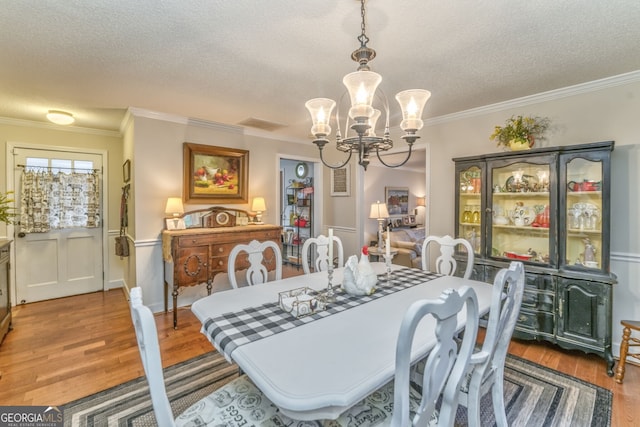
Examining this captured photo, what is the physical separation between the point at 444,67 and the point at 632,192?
1.89 meters

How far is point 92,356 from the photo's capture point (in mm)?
2531

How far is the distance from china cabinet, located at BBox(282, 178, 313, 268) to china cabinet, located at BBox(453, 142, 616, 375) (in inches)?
144

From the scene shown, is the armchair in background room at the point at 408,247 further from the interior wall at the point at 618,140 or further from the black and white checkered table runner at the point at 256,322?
the black and white checkered table runner at the point at 256,322

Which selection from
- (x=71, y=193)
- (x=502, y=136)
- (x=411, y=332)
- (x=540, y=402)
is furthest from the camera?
(x=71, y=193)

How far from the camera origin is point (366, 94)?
1577 mm

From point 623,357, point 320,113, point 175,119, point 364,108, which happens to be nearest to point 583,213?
point 623,357

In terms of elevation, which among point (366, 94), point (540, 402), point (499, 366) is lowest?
point (540, 402)

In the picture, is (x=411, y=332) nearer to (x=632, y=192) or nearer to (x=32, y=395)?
(x=32, y=395)

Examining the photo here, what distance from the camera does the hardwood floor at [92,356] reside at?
2051 millimetres

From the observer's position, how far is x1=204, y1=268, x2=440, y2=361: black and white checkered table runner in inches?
51.4

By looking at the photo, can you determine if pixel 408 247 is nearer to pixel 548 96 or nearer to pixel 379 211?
pixel 379 211

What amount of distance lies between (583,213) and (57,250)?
6020 mm

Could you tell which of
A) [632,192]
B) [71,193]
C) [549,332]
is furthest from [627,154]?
[71,193]

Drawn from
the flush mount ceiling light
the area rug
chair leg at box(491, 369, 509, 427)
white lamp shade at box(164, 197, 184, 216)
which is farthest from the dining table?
the flush mount ceiling light
